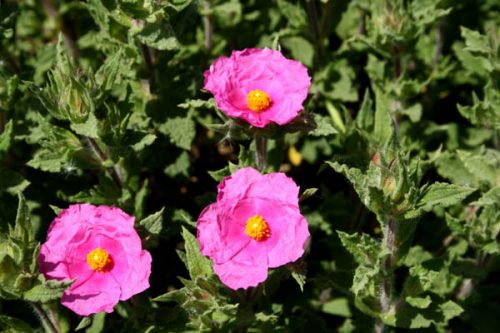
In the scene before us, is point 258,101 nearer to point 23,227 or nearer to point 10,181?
point 23,227

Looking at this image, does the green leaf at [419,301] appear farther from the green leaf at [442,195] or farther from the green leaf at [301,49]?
→ the green leaf at [301,49]

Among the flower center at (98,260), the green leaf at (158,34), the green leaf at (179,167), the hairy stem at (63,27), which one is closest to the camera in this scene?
the flower center at (98,260)

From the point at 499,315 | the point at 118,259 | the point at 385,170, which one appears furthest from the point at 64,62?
the point at 499,315

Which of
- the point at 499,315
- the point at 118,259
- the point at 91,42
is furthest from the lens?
the point at 91,42

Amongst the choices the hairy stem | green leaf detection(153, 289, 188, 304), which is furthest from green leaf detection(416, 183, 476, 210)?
the hairy stem

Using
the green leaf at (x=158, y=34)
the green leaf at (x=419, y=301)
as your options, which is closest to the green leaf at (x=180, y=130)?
the green leaf at (x=158, y=34)

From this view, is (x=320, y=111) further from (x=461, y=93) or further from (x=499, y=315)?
(x=499, y=315)
